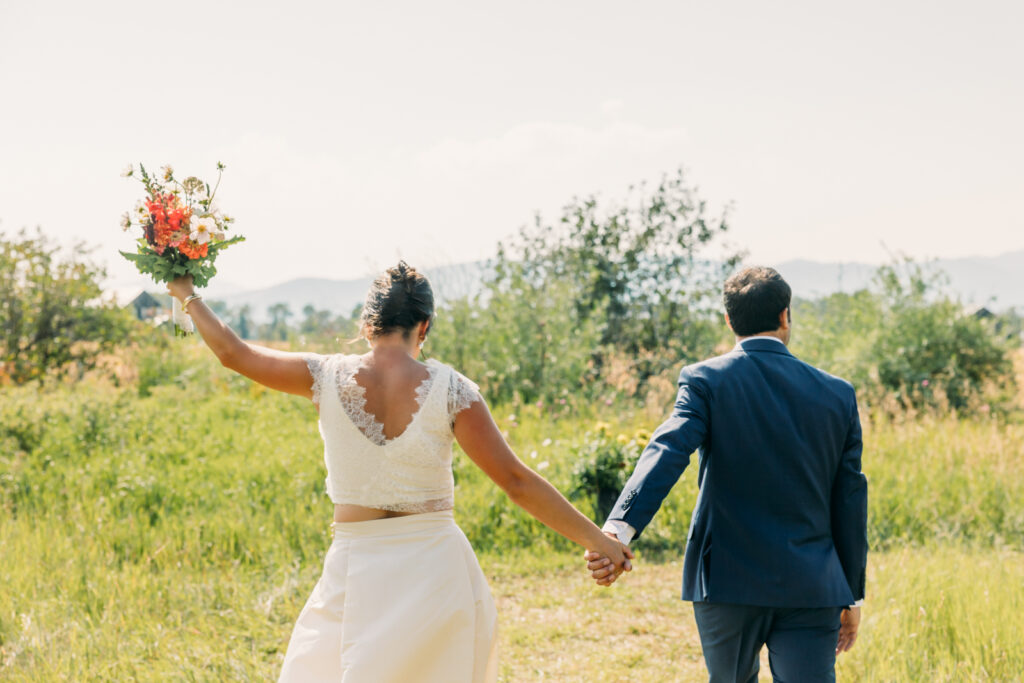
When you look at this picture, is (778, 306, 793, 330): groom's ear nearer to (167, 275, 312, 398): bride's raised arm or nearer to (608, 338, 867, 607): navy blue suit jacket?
(608, 338, 867, 607): navy blue suit jacket

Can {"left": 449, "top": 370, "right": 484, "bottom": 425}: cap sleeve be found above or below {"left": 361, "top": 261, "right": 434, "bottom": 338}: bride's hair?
below

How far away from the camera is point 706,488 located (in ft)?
9.14

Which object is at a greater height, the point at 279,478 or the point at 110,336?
the point at 110,336

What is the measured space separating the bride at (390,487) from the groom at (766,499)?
1.99 feet

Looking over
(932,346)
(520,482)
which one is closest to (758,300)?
(520,482)

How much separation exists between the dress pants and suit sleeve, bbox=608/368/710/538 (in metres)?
0.37

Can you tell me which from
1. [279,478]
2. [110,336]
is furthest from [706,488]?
[110,336]

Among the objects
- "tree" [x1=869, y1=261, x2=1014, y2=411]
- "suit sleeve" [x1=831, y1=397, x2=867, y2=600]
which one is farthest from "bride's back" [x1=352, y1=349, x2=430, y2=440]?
"tree" [x1=869, y1=261, x2=1014, y2=411]

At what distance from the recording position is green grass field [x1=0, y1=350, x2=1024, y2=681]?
4523 millimetres

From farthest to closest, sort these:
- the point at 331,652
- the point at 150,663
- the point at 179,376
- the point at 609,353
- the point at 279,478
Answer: the point at 179,376
the point at 609,353
the point at 279,478
the point at 150,663
the point at 331,652

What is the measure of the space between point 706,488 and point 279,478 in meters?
5.83

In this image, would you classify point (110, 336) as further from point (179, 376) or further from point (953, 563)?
point (953, 563)

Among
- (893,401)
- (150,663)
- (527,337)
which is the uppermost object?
(527,337)

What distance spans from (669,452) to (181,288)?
5.81 ft
